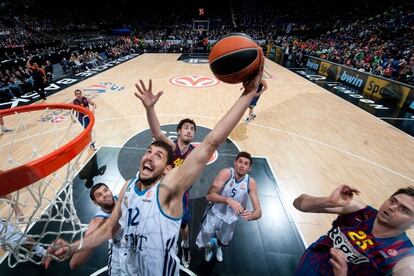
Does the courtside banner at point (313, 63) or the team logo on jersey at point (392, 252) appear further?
the courtside banner at point (313, 63)

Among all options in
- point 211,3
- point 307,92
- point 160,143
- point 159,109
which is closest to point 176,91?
point 159,109

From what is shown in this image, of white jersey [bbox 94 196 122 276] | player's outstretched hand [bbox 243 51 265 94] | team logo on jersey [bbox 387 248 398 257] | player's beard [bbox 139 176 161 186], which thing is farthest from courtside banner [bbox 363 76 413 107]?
white jersey [bbox 94 196 122 276]

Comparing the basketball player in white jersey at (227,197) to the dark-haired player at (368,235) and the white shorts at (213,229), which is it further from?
the dark-haired player at (368,235)

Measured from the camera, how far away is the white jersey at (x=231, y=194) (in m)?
2.97

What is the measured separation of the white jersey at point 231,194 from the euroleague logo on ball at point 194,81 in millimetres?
9860

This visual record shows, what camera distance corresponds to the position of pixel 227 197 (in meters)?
2.73

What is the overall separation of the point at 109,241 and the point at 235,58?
6.95 feet

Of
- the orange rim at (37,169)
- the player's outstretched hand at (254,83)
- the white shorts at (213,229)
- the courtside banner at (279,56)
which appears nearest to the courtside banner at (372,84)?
the courtside banner at (279,56)

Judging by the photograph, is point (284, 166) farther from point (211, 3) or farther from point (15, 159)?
point (211, 3)

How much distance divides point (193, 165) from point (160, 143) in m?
0.47

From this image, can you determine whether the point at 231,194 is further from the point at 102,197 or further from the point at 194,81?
the point at 194,81

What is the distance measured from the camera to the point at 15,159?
5.54m

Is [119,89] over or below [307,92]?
below

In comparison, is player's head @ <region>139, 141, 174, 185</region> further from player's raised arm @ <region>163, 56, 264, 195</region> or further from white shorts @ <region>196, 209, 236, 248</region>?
white shorts @ <region>196, 209, 236, 248</region>
